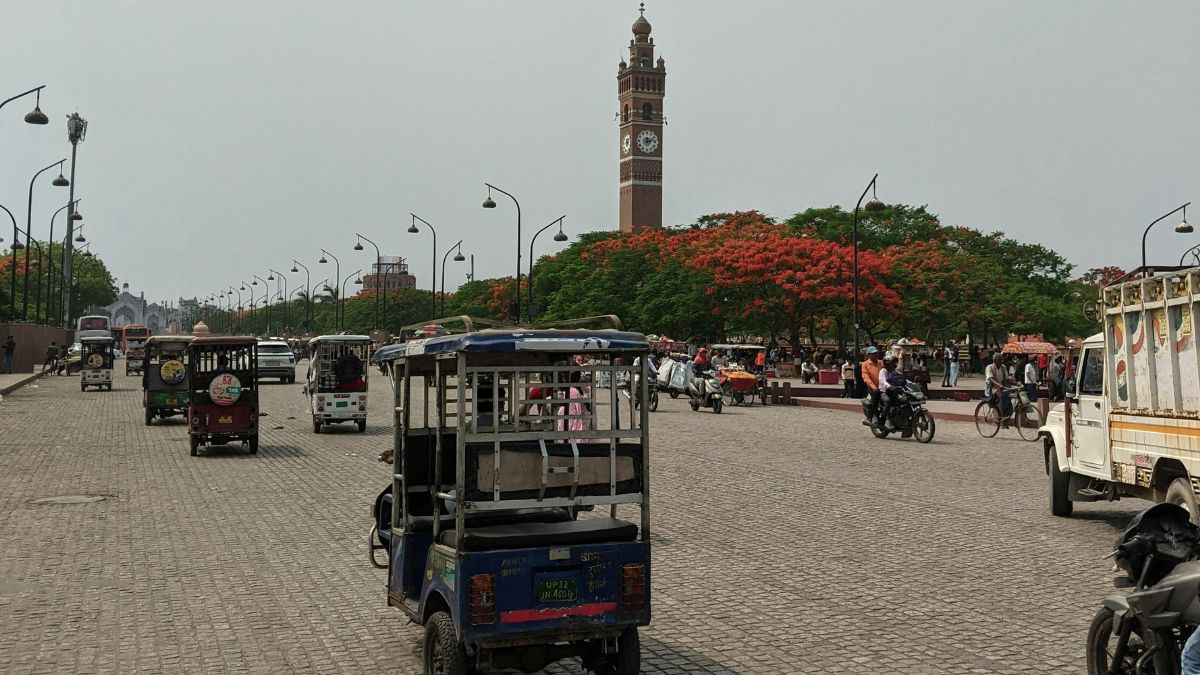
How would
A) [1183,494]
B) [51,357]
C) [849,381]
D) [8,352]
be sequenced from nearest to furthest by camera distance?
[1183,494]
[849,381]
[8,352]
[51,357]

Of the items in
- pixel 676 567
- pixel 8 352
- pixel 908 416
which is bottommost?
pixel 676 567

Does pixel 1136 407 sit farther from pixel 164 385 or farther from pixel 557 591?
pixel 164 385

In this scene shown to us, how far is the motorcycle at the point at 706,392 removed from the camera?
99.9 feet

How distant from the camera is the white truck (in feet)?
31.9

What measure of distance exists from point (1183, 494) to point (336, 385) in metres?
17.3

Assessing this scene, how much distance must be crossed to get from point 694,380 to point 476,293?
75.0 metres

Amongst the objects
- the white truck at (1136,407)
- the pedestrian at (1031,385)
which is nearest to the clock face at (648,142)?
the pedestrian at (1031,385)

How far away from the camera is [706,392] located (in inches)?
1212

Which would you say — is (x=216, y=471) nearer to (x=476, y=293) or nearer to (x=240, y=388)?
(x=240, y=388)

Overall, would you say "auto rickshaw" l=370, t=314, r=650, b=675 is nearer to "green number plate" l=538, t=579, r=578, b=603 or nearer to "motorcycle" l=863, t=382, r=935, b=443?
"green number plate" l=538, t=579, r=578, b=603

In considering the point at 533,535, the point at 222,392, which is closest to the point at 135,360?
the point at 222,392

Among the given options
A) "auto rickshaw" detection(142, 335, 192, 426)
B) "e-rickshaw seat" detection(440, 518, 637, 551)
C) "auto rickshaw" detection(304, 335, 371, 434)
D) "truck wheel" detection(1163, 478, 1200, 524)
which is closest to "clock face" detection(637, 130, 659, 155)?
"auto rickshaw" detection(142, 335, 192, 426)

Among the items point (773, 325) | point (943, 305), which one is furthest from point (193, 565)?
point (943, 305)

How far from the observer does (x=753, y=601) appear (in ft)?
26.9
